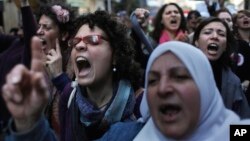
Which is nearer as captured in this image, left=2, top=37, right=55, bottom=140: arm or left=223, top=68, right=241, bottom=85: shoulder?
left=2, top=37, right=55, bottom=140: arm

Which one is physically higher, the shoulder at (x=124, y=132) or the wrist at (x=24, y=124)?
the wrist at (x=24, y=124)

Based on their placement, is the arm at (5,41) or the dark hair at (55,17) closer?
the arm at (5,41)

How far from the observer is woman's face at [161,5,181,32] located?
6.18 m

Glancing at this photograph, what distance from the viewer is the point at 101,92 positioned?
309 centimetres

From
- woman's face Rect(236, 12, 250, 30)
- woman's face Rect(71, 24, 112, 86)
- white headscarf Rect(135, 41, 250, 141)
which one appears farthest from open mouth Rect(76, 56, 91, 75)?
woman's face Rect(236, 12, 250, 30)

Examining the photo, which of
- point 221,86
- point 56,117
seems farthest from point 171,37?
point 56,117

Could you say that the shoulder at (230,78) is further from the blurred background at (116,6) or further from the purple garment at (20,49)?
the blurred background at (116,6)

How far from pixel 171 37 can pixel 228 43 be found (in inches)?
71.3

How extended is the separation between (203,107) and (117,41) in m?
1.13

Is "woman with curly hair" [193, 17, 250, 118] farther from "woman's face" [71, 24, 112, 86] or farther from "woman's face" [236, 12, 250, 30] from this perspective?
"woman's face" [236, 12, 250, 30]

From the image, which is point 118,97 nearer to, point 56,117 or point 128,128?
point 128,128

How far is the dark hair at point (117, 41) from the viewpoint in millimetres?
3170

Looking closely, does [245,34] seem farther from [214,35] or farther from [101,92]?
[101,92]

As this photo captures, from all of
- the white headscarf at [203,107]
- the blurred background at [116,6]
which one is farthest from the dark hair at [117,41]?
the blurred background at [116,6]
